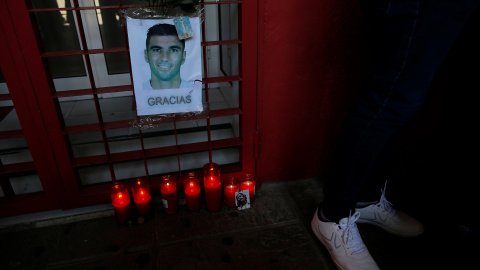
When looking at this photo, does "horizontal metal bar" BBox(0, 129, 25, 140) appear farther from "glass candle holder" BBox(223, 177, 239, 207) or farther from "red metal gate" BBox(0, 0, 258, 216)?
"glass candle holder" BBox(223, 177, 239, 207)

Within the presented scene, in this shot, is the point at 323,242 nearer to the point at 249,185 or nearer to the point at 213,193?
the point at 249,185

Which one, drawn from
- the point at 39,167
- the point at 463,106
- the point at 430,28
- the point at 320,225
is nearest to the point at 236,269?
the point at 320,225

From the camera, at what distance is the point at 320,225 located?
1.55 meters

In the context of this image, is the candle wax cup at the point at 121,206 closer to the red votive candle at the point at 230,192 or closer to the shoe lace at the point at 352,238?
the red votive candle at the point at 230,192

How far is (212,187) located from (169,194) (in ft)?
0.73

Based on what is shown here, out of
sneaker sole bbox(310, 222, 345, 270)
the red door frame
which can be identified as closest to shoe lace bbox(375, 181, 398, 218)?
sneaker sole bbox(310, 222, 345, 270)

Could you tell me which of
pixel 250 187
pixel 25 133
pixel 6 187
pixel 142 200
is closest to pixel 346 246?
pixel 250 187

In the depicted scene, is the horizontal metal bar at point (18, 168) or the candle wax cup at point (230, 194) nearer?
the horizontal metal bar at point (18, 168)

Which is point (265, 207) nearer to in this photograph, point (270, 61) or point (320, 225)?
point (320, 225)

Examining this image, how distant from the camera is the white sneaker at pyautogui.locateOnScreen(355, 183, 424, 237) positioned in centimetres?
161

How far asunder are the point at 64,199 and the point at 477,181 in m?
2.08

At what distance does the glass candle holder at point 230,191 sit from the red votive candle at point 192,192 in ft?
0.48

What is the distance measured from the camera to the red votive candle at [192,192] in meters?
1.73

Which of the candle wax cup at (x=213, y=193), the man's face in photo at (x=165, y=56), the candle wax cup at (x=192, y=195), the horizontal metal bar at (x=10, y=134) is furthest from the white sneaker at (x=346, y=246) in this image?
the horizontal metal bar at (x=10, y=134)
